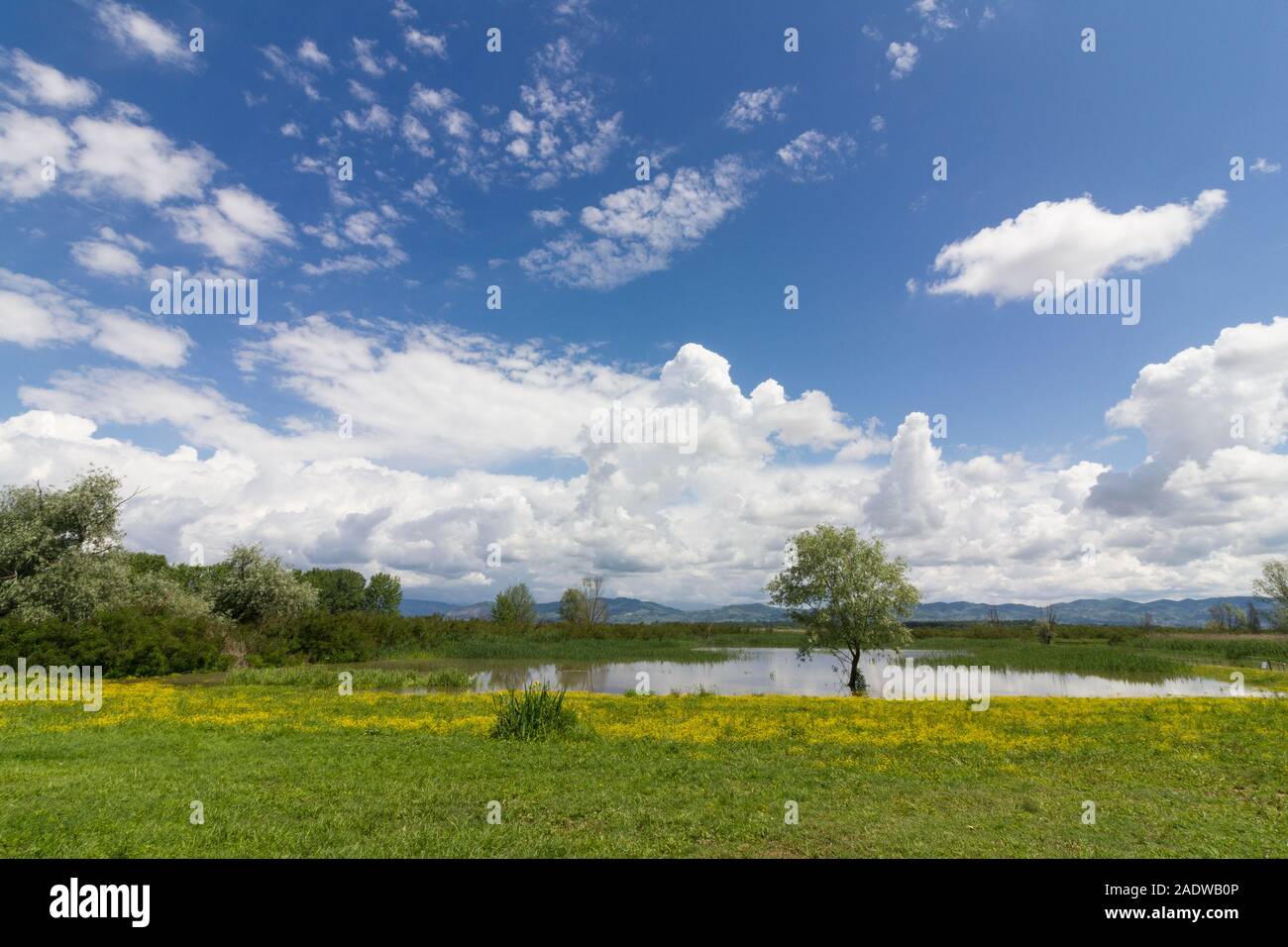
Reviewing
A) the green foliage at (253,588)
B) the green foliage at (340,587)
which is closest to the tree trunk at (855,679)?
the green foliage at (253,588)

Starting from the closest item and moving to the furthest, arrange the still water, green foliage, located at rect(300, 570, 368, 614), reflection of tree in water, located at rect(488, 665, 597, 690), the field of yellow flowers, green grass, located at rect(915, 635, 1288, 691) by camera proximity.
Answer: the field of yellow flowers, the still water, reflection of tree in water, located at rect(488, 665, 597, 690), green grass, located at rect(915, 635, 1288, 691), green foliage, located at rect(300, 570, 368, 614)

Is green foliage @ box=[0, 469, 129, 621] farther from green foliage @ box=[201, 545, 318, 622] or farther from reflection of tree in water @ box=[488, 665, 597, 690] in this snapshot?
reflection of tree in water @ box=[488, 665, 597, 690]

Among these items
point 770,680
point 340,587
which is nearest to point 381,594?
point 340,587

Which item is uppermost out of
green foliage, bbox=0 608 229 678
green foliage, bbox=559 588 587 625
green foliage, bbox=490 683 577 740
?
green foliage, bbox=490 683 577 740

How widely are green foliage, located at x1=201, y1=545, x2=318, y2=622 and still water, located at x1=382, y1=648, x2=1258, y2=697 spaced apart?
1198cm

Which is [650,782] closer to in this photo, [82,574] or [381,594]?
[82,574]

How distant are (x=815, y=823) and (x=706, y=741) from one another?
837cm

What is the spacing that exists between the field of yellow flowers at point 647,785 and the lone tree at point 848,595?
13.1 meters

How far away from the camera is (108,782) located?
1245 cm

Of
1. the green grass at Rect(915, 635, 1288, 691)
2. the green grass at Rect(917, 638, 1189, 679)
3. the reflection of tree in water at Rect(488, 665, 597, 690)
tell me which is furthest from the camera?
the green grass at Rect(917, 638, 1189, 679)

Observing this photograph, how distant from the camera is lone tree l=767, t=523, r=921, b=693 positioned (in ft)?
122
